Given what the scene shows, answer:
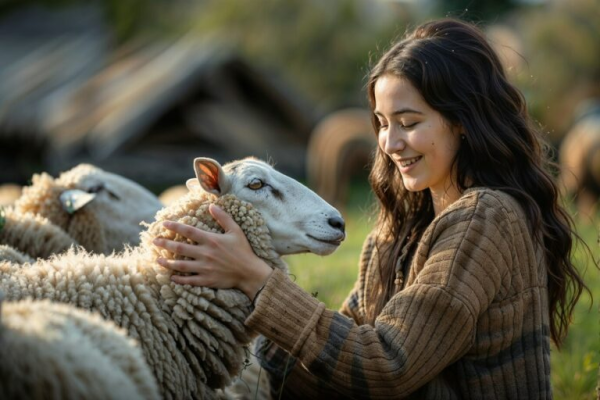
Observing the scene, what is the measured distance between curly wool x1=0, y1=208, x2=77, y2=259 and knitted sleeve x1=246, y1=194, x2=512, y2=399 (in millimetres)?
1528

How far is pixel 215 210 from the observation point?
2.66 metres

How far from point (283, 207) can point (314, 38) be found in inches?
762

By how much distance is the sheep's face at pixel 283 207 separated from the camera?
275 cm

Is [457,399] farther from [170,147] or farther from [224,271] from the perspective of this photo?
[170,147]

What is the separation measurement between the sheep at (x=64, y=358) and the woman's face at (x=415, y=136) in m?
1.28

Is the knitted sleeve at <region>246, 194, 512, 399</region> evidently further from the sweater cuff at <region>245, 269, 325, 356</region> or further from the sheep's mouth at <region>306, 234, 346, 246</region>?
the sheep's mouth at <region>306, 234, 346, 246</region>

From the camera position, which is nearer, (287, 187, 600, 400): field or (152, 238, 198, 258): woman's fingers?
(152, 238, 198, 258): woman's fingers

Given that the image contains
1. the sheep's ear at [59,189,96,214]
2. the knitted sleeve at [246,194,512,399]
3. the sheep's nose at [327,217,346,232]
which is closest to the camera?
the knitted sleeve at [246,194,512,399]

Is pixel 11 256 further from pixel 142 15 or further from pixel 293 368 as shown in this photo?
pixel 142 15

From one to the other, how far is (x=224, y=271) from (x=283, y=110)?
13.1 m

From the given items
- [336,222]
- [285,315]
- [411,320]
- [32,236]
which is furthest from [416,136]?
[32,236]

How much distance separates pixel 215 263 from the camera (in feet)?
8.37

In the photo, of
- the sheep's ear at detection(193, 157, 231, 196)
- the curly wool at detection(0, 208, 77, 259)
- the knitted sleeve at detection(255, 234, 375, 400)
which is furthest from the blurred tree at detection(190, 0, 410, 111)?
the sheep's ear at detection(193, 157, 231, 196)

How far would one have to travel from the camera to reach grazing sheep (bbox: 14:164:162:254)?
3986 mm
